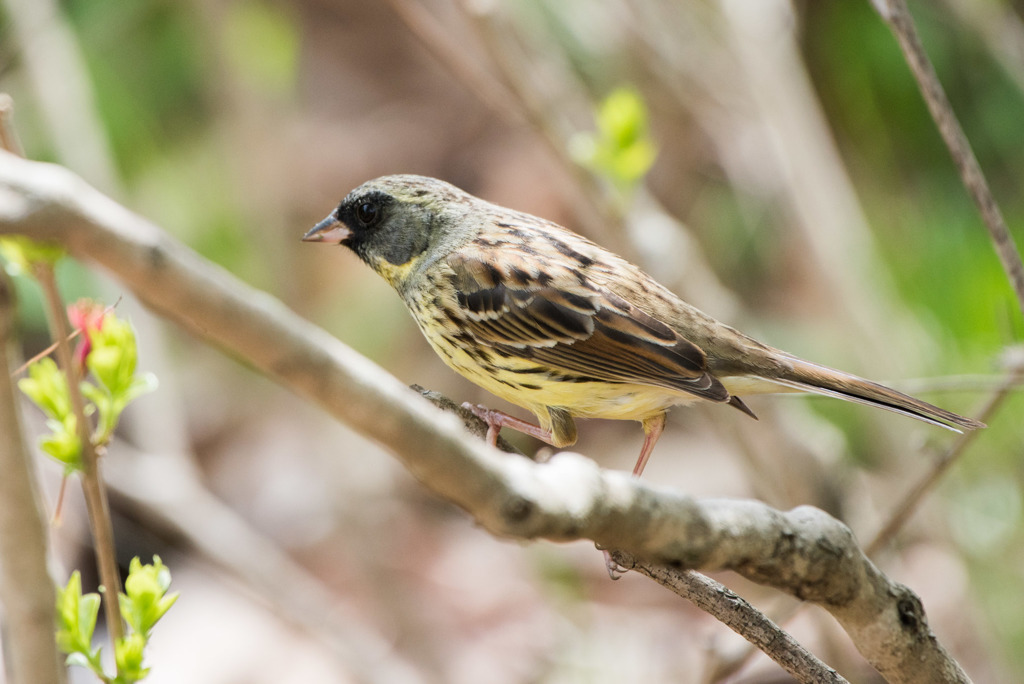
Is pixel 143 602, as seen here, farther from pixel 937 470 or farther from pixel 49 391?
pixel 937 470

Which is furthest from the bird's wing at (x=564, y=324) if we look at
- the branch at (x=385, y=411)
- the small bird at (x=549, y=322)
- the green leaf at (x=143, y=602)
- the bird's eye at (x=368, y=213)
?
the green leaf at (x=143, y=602)

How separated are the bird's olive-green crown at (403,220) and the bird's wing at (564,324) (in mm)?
136

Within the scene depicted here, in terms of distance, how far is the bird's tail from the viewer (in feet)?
6.99

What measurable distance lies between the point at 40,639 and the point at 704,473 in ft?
15.5

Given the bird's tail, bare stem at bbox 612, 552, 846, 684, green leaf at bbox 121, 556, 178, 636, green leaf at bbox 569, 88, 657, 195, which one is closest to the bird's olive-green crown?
green leaf at bbox 569, 88, 657, 195

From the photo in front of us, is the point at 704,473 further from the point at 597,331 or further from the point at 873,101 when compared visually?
the point at 597,331

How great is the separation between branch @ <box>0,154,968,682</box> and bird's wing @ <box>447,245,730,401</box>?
4.26ft

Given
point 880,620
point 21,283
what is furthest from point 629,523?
point 21,283

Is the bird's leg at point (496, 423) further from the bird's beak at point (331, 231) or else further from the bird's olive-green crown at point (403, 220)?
the bird's beak at point (331, 231)

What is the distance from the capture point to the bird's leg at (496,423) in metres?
2.45

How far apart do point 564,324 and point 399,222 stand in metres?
0.61

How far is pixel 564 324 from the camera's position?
2.71 meters

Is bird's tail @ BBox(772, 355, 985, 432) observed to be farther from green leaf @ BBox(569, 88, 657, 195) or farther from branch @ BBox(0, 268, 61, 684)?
branch @ BBox(0, 268, 61, 684)

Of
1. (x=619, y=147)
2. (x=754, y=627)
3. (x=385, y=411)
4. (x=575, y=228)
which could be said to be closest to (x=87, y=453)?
(x=385, y=411)
